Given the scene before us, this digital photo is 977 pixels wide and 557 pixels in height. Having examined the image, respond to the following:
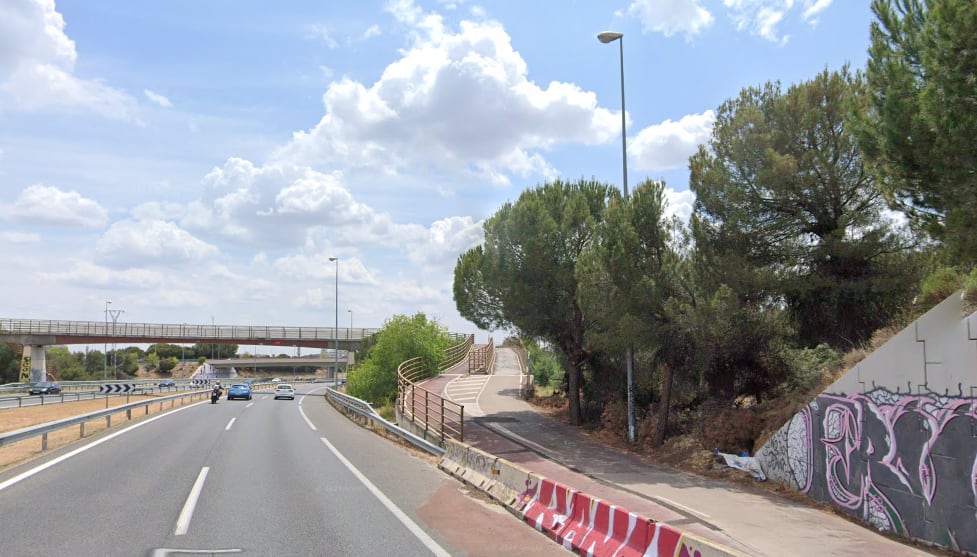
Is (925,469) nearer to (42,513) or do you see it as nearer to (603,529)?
(603,529)

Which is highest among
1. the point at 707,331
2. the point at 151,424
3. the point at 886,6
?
the point at 886,6

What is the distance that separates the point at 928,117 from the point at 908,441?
4.16m

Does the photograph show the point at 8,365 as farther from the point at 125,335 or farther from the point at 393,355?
the point at 393,355

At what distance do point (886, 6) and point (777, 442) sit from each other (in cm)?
734

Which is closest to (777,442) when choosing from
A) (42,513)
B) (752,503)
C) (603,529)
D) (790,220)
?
(752,503)

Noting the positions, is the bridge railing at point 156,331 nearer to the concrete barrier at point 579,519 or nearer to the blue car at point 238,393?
the blue car at point 238,393

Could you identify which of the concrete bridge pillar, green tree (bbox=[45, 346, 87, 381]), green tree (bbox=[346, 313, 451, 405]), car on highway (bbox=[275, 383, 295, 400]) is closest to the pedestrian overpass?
the concrete bridge pillar

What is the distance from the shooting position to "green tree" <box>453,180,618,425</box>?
20.5 m

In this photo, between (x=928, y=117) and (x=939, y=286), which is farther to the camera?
(x=939, y=286)

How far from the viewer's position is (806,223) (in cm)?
1470

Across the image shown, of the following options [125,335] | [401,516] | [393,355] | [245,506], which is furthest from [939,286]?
[125,335]

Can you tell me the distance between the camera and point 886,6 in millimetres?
9977

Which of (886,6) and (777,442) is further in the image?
(777,442)

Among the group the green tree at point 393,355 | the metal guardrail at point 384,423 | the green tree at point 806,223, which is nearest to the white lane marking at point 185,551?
the metal guardrail at point 384,423
